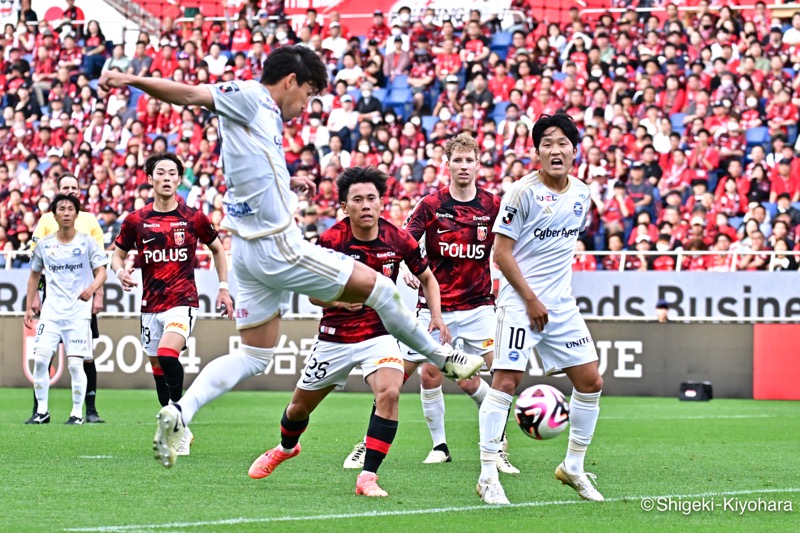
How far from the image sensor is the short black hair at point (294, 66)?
7387 millimetres

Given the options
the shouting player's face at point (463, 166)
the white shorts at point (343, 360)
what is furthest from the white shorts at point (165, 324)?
the white shorts at point (343, 360)

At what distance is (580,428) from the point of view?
8.30 metres

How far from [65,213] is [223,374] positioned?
22.9 ft

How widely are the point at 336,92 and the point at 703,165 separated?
318 inches

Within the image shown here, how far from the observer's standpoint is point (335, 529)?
6.85m

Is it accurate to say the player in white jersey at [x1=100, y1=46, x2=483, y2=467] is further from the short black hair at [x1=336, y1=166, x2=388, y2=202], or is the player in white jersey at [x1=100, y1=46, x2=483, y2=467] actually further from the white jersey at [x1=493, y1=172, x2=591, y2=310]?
the short black hair at [x1=336, y1=166, x2=388, y2=202]

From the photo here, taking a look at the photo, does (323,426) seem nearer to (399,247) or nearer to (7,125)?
(399,247)

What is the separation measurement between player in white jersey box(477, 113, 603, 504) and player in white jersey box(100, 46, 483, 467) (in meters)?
0.50

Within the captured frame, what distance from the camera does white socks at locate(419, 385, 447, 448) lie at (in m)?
11.1

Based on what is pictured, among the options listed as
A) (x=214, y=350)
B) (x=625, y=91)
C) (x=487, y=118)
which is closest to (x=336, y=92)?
(x=487, y=118)

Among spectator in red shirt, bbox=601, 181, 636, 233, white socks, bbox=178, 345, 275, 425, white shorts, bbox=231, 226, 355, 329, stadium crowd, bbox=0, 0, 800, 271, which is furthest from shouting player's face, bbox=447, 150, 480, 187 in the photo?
spectator in red shirt, bbox=601, 181, 636, 233

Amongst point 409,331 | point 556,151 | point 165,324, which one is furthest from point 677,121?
point 409,331

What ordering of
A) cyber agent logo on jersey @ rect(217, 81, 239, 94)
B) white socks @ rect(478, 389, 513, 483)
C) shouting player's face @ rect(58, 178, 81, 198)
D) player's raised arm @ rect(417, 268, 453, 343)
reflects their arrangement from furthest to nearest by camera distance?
shouting player's face @ rect(58, 178, 81, 198) < player's raised arm @ rect(417, 268, 453, 343) < white socks @ rect(478, 389, 513, 483) < cyber agent logo on jersey @ rect(217, 81, 239, 94)

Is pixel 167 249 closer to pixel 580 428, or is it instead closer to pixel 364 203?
pixel 364 203
